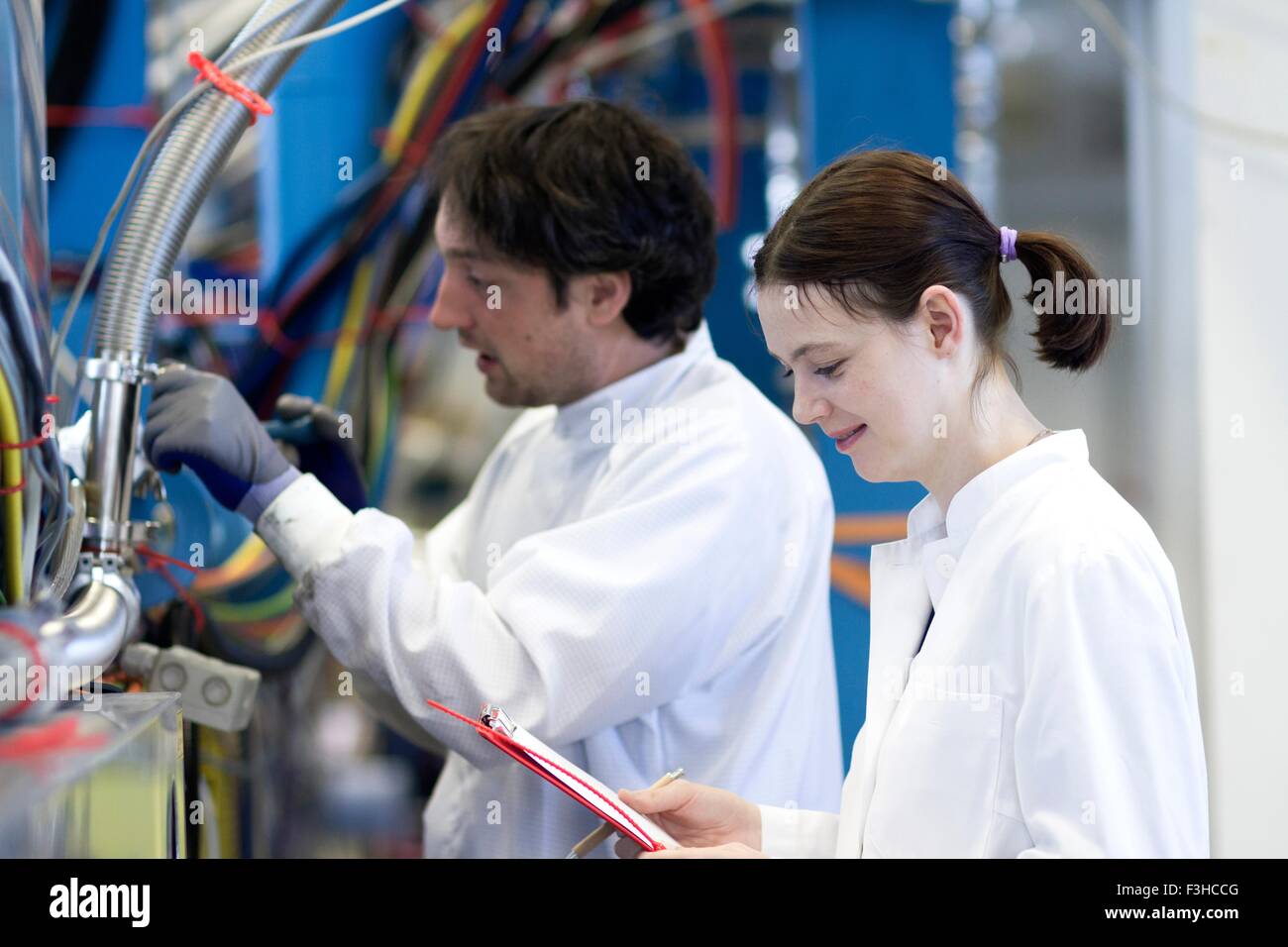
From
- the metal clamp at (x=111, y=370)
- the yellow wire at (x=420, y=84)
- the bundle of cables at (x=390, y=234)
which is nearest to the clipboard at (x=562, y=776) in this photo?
the metal clamp at (x=111, y=370)

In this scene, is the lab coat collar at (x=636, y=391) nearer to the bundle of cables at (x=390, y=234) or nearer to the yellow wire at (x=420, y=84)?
the bundle of cables at (x=390, y=234)

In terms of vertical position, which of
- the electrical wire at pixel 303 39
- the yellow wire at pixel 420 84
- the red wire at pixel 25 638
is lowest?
the red wire at pixel 25 638

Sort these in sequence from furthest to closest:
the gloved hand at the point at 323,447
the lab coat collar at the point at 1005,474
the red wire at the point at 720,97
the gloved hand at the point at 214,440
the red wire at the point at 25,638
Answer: the red wire at the point at 720,97, the gloved hand at the point at 323,447, the gloved hand at the point at 214,440, the lab coat collar at the point at 1005,474, the red wire at the point at 25,638

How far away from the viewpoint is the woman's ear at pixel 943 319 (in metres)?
0.91

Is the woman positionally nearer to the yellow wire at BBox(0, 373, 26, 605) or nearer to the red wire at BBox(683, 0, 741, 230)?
the yellow wire at BBox(0, 373, 26, 605)

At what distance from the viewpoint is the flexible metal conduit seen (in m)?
1.00

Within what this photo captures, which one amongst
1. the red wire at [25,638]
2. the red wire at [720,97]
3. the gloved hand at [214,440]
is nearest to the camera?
the red wire at [25,638]

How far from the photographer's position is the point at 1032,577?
82 centimetres

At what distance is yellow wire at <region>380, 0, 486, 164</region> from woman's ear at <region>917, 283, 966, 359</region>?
1.29 metres

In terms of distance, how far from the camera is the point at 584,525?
4.18 ft

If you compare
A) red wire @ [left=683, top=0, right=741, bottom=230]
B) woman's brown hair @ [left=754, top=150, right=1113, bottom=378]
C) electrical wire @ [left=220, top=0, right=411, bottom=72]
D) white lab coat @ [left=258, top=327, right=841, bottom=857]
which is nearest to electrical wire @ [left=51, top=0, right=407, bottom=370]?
electrical wire @ [left=220, top=0, right=411, bottom=72]

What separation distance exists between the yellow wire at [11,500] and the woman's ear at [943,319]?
60 centimetres
